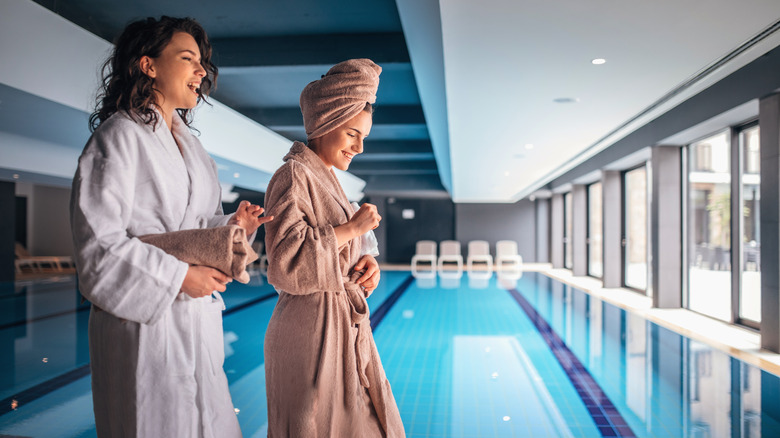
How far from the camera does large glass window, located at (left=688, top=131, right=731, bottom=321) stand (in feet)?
19.6

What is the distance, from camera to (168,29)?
40.1 inches

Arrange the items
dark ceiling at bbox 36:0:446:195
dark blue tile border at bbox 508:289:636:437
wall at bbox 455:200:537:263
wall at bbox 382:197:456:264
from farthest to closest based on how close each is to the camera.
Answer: wall at bbox 382:197:456:264
wall at bbox 455:200:537:263
dark ceiling at bbox 36:0:446:195
dark blue tile border at bbox 508:289:636:437

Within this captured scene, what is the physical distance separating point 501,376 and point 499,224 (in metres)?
14.3

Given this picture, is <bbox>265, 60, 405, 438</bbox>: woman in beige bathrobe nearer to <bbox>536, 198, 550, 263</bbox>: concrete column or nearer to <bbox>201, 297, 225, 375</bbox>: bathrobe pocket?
<bbox>201, 297, 225, 375</bbox>: bathrobe pocket

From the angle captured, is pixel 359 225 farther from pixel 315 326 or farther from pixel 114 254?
pixel 114 254

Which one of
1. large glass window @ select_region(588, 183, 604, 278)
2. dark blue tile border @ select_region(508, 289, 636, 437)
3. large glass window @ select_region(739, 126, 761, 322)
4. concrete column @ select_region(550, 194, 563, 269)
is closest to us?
dark blue tile border @ select_region(508, 289, 636, 437)

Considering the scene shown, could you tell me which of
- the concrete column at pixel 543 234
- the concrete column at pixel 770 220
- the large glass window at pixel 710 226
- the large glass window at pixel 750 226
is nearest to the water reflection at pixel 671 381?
the concrete column at pixel 770 220

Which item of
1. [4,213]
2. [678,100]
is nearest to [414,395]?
[678,100]

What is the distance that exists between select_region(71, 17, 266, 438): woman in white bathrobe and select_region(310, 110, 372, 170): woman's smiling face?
0.81ft

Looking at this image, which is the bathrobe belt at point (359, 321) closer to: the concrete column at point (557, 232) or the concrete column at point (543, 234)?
the concrete column at point (557, 232)

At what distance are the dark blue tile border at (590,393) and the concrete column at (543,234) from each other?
12135mm

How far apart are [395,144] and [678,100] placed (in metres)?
5.32

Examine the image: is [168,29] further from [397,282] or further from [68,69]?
[397,282]

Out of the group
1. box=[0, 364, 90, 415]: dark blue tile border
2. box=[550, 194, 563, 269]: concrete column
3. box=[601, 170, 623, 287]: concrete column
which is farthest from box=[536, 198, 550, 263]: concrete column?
box=[0, 364, 90, 415]: dark blue tile border
